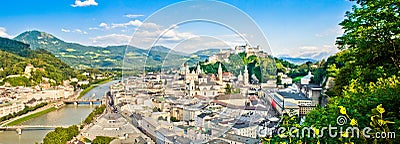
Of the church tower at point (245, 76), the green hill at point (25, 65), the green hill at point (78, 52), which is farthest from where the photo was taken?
the green hill at point (78, 52)

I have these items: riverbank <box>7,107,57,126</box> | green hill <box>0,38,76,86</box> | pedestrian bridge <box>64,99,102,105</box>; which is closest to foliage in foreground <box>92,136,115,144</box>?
riverbank <box>7,107,57,126</box>

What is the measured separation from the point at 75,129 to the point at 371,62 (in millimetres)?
7679

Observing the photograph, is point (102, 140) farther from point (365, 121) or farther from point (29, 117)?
point (29, 117)

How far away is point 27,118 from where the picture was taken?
13.2 m

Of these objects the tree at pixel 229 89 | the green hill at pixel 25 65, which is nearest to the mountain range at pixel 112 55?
Answer: the tree at pixel 229 89

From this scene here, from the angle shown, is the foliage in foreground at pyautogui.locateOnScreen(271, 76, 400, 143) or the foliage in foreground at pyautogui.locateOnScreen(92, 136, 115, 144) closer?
the foliage in foreground at pyautogui.locateOnScreen(271, 76, 400, 143)

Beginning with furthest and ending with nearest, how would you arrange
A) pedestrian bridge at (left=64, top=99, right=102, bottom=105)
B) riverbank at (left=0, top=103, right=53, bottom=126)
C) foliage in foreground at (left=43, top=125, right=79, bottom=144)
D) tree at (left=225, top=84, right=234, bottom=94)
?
pedestrian bridge at (left=64, top=99, right=102, bottom=105), riverbank at (left=0, top=103, right=53, bottom=126), foliage in foreground at (left=43, top=125, right=79, bottom=144), tree at (left=225, top=84, right=234, bottom=94)

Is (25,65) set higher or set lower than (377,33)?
higher

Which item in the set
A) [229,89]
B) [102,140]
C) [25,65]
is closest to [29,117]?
[102,140]

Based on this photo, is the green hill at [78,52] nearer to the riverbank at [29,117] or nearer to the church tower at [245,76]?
the riverbank at [29,117]

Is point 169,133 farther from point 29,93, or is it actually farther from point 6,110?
point 29,93

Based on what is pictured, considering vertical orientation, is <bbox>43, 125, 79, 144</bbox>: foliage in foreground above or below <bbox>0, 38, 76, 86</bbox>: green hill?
below

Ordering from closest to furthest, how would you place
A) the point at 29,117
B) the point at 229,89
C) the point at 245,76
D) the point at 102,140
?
the point at 229,89, the point at 245,76, the point at 102,140, the point at 29,117

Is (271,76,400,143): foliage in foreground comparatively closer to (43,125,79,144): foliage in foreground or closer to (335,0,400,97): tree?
(335,0,400,97): tree
